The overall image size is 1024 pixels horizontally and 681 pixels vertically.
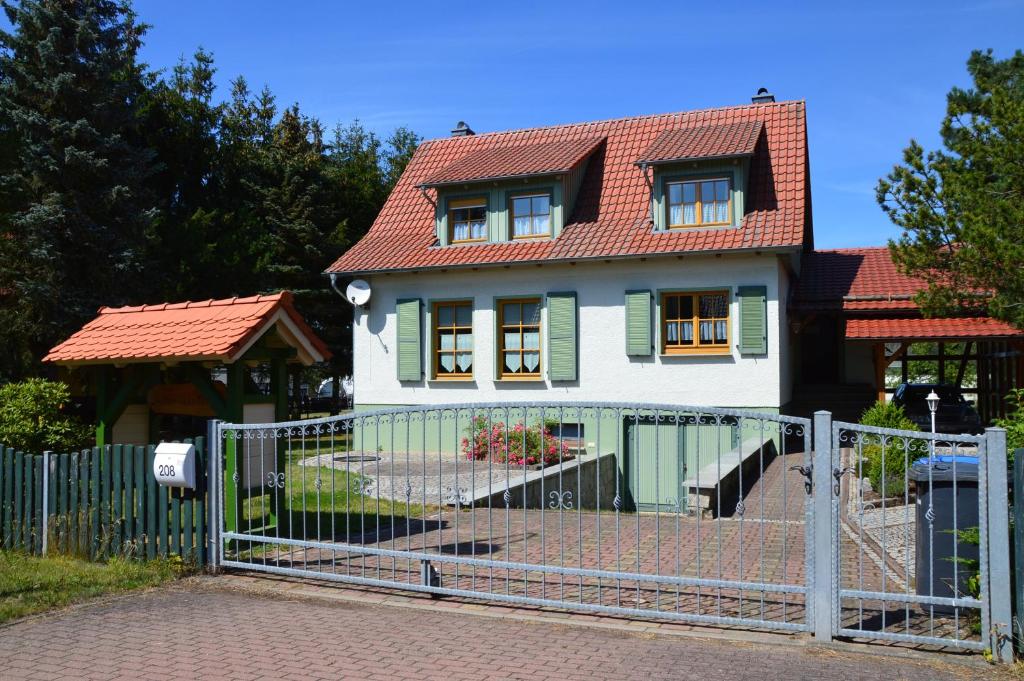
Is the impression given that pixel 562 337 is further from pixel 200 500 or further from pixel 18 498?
pixel 18 498

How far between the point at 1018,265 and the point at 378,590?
11.5 metres

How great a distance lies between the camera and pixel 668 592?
771 cm

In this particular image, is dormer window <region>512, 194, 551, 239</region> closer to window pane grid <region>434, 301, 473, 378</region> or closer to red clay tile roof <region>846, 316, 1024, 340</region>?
window pane grid <region>434, 301, 473, 378</region>

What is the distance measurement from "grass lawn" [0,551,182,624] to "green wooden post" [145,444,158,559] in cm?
16

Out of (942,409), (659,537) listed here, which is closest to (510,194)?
(942,409)

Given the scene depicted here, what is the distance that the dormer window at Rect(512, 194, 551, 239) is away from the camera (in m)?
21.6

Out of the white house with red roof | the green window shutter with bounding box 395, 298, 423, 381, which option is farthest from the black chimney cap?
the green window shutter with bounding box 395, 298, 423, 381

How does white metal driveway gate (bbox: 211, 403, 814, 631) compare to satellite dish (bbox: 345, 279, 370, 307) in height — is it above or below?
below

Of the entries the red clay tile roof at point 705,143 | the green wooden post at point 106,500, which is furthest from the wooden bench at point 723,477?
the red clay tile roof at point 705,143

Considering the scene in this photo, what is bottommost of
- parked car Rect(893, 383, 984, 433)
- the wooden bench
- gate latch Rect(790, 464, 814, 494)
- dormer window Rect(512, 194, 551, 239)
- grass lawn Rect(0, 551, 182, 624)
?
grass lawn Rect(0, 551, 182, 624)

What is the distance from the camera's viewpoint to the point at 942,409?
19703mm

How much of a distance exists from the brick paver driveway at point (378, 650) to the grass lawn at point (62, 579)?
12.7 inches

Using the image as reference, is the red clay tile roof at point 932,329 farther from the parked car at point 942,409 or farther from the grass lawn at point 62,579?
the grass lawn at point 62,579

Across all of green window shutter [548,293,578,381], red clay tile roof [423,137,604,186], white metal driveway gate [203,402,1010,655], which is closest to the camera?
white metal driveway gate [203,402,1010,655]
